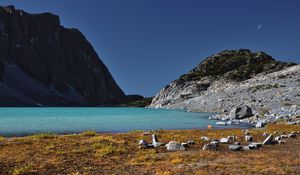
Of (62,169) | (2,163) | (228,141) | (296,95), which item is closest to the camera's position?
(62,169)

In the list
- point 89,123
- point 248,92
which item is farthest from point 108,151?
point 248,92

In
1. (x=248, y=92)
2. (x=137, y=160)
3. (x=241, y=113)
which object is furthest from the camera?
(x=248, y=92)

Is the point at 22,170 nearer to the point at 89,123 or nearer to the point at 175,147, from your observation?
the point at 175,147

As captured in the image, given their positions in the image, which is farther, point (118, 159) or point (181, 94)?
point (181, 94)

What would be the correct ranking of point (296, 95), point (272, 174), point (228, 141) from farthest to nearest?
point (296, 95) → point (228, 141) → point (272, 174)

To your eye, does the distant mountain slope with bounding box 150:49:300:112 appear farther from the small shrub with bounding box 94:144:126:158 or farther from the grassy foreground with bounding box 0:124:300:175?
the small shrub with bounding box 94:144:126:158

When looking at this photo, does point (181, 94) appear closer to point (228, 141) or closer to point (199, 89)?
point (199, 89)

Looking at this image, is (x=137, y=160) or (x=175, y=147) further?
(x=175, y=147)

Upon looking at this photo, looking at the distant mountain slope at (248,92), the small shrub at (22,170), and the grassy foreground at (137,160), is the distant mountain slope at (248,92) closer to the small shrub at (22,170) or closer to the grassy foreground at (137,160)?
the grassy foreground at (137,160)

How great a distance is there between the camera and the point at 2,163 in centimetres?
1869

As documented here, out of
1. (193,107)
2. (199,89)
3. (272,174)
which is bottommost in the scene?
(272,174)

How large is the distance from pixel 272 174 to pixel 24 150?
49.7ft

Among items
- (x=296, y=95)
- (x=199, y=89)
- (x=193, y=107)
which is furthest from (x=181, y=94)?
(x=296, y=95)

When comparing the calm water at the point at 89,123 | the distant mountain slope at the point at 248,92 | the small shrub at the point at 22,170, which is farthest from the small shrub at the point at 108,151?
the distant mountain slope at the point at 248,92
